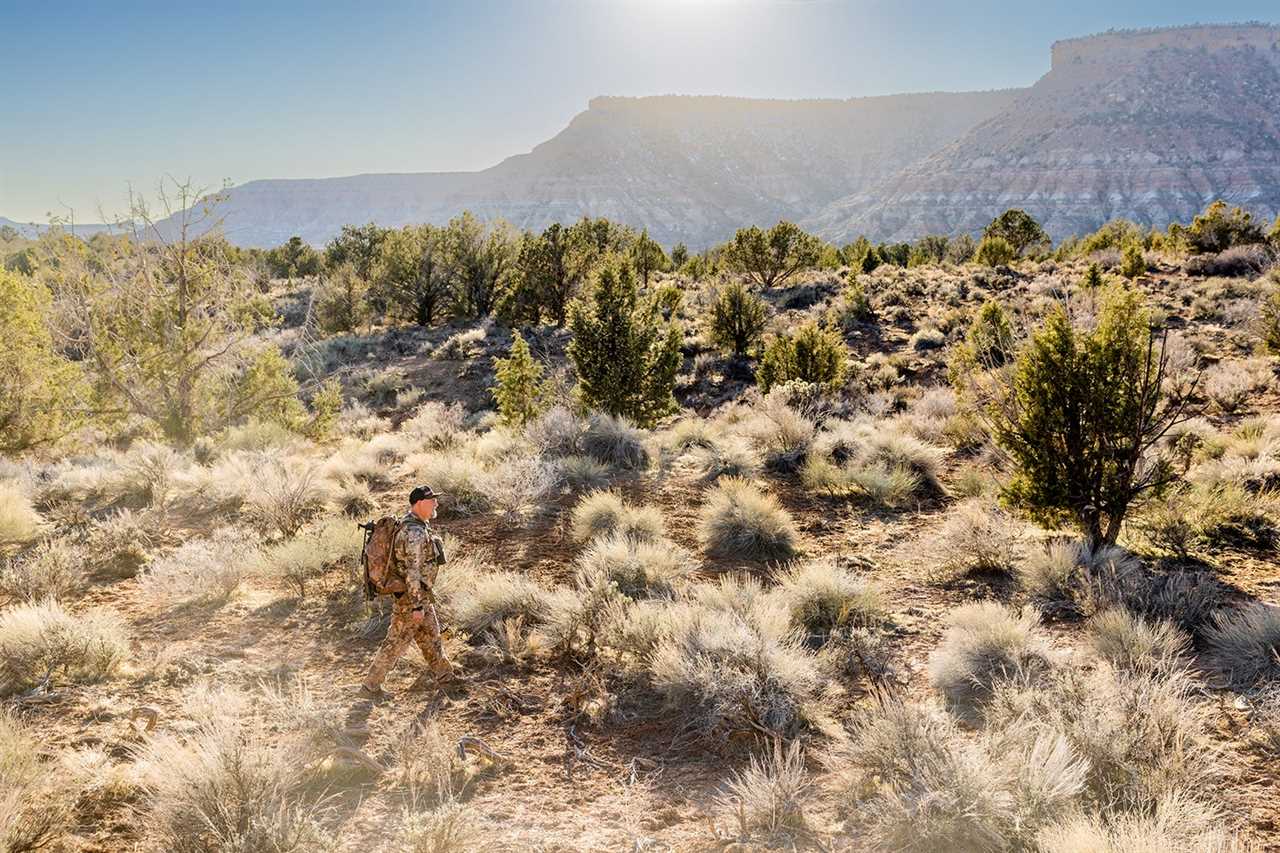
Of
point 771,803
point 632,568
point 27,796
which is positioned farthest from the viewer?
point 632,568

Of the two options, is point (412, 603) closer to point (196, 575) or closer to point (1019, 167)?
point (196, 575)

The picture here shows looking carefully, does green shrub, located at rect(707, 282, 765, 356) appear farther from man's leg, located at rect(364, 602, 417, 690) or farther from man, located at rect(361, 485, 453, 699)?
man's leg, located at rect(364, 602, 417, 690)

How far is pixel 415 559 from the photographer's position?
4938 mm

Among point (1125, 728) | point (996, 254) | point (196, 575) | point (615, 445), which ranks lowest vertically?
point (1125, 728)

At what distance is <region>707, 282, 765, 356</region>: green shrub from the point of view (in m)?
23.1

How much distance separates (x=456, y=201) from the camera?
195375 mm

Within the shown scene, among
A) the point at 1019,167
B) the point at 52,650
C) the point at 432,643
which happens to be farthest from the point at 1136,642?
the point at 1019,167

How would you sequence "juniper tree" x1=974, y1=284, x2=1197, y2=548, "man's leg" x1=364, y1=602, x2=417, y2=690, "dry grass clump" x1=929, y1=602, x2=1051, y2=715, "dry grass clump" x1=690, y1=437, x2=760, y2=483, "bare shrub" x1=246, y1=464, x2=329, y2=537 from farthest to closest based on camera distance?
"dry grass clump" x1=690, y1=437, x2=760, y2=483 < "bare shrub" x1=246, y1=464, x2=329, y2=537 < "juniper tree" x1=974, y1=284, x2=1197, y2=548 < "man's leg" x1=364, y1=602, x2=417, y2=690 < "dry grass clump" x1=929, y1=602, x2=1051, y2=715

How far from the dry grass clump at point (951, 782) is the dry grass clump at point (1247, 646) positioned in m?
2.14

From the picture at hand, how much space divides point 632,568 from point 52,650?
4.75m

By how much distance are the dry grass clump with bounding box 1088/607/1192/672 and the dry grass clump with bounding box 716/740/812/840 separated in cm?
261

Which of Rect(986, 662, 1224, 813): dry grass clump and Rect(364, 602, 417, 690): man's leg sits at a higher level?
Rect(364, 602, 417, 690): man's leg

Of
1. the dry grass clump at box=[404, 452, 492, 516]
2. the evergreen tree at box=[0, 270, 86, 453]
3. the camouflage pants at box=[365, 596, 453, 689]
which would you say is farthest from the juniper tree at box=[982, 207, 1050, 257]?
the evergreen tree at box=[0, 270, 86, 453]

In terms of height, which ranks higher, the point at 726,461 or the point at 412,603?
the point at 412,603
